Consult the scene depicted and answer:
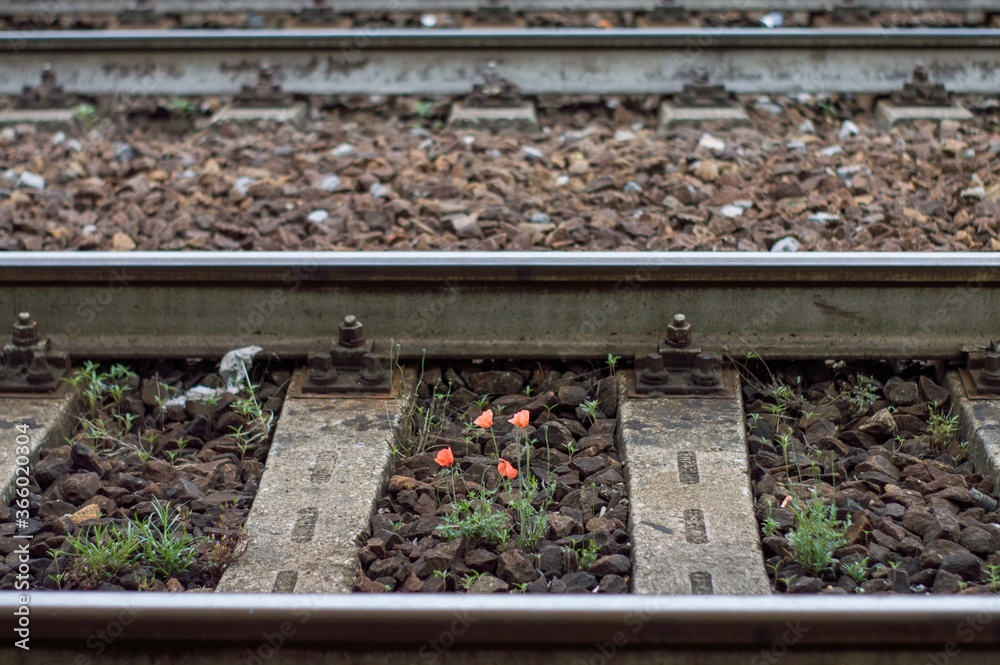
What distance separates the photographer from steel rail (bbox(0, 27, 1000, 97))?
734 cm

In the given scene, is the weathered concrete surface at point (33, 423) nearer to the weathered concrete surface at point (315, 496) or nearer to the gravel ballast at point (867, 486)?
the weathered concrete surface at point (315, 496)

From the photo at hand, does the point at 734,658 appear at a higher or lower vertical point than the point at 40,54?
lower

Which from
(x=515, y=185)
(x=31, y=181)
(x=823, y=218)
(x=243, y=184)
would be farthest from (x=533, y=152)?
(x=31, y=181)

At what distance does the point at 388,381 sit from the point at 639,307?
3.05ft

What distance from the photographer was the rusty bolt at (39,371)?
3990mm

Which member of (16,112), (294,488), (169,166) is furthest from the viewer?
(16,112)

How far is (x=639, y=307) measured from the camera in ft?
13.4

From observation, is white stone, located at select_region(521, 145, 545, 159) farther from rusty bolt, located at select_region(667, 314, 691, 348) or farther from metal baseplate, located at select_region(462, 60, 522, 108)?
rusty bolt, located at select_region(667, 314, 691, 348)

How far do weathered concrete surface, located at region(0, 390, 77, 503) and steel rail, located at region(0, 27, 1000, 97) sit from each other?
3.89 meters

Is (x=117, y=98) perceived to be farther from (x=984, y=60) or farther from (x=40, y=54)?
(x=984, y=60)

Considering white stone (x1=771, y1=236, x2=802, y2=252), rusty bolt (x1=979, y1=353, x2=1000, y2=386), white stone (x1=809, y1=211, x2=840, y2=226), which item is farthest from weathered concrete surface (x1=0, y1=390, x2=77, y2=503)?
white stone (x1=809, y1=211, x2=840, y2=226)

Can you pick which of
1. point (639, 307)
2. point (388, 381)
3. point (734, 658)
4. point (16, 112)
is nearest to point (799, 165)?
point (639, 307)

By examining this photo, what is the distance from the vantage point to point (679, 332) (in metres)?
3.93

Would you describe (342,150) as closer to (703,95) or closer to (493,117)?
(493,117)
